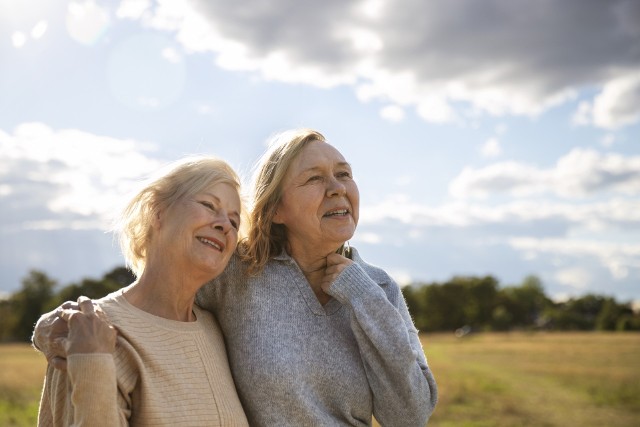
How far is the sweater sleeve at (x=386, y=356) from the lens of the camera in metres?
3.44

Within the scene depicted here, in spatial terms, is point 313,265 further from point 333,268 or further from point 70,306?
point 70,306

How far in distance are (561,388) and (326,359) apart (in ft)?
68.6

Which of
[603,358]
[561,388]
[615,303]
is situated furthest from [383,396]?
[615,303]

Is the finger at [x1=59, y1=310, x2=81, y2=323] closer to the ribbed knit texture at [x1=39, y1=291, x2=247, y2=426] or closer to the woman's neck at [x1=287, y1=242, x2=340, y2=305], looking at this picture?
the ribbed knit texture at [x1=39, y1=291, x2=247, y2=426]

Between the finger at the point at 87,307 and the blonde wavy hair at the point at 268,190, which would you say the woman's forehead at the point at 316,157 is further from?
the finger at the point at 87,307

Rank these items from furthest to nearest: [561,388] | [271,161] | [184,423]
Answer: [561,388] < [271,161] < [184,423]

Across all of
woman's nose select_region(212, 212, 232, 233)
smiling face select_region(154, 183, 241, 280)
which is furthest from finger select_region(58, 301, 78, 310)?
woman's nose select_region(212, 212, 232, 233)

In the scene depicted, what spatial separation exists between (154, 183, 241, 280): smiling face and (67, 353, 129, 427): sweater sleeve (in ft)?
2.39

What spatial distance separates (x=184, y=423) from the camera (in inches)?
120

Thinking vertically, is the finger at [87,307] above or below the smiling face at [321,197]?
below

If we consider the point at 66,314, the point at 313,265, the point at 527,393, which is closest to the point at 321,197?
the point at 313,265

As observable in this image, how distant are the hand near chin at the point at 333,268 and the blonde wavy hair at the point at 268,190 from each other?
14.4 inches

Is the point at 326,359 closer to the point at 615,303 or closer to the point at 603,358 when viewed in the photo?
the point at 603,358

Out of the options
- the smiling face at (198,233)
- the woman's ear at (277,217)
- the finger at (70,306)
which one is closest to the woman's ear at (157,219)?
the smiling face at (198,233)
